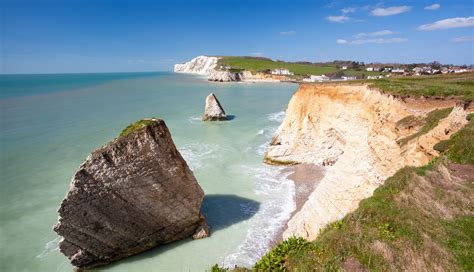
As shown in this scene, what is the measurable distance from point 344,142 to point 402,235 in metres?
18.1

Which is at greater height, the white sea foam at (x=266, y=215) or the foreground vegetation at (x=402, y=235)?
the foreground vegetation at (x=402, y=235)

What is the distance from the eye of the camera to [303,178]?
2427 centimetres

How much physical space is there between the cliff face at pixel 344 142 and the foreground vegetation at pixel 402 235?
3813mm

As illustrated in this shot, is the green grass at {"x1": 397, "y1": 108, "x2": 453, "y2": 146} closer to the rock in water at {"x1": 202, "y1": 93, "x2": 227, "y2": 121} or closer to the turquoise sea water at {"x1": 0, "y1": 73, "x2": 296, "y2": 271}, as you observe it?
the turquoise sea water at {"x1": 0, "y1": 73, "x2": 296, "y2": 271}

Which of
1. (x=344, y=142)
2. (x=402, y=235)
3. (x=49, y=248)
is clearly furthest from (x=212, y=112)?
(x=402, y=235)

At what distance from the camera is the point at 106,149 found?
46.2ft

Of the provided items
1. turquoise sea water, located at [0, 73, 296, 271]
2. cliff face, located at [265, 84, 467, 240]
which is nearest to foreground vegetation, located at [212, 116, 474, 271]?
cliff face, located at [265, 84, 467, 240]

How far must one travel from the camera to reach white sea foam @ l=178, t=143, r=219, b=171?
2959 cm

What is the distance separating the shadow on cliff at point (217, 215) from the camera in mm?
15633

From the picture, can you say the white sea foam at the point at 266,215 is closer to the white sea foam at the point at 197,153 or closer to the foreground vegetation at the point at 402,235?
the white sea foam at the point at 197,153

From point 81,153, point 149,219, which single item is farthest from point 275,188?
point 81,153

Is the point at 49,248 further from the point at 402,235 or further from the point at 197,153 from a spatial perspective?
the point at 197,153

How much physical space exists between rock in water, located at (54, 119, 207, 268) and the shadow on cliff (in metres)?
0.38

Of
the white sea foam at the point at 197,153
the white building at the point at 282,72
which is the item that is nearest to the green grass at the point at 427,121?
the white sea foam at the point at 197,153
